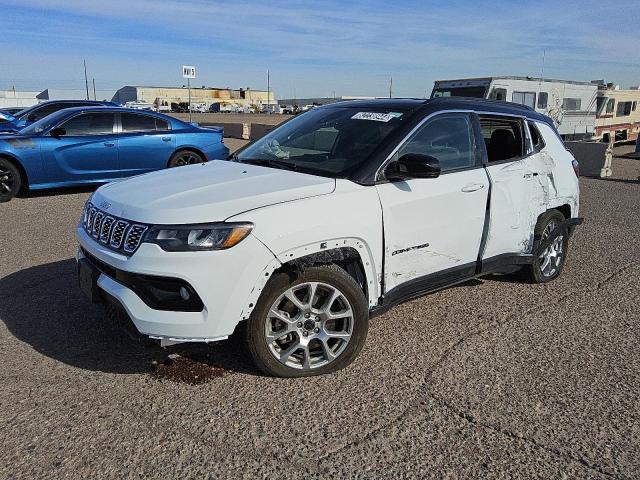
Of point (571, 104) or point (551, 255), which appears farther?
point (571, 104)

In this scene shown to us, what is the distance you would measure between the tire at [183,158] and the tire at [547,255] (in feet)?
22.9

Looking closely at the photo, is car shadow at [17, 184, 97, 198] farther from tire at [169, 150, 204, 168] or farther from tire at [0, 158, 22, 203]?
tire at [169, 150, 204, 168]

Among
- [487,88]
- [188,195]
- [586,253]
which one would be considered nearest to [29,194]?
[188,195]

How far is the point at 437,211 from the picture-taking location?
12.5ft

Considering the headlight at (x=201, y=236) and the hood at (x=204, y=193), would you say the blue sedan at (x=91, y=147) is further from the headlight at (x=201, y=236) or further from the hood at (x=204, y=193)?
the headlight at (x=201, y=236)

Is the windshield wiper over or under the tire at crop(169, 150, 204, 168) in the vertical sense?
over

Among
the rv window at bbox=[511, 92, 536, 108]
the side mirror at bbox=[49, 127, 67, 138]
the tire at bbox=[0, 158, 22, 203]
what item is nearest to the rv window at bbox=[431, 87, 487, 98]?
the rv window at bbox=[511, 92, 536, 108]

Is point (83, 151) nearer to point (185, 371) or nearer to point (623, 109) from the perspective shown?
point (185, 371)

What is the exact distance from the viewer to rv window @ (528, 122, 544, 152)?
16.1 feet

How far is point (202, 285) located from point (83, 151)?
724 centimetres

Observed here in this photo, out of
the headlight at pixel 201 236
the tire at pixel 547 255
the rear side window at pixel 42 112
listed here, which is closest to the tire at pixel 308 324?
the headlight at pixel 201 236

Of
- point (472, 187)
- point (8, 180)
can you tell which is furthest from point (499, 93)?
point (472, 187)

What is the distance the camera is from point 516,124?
482cm

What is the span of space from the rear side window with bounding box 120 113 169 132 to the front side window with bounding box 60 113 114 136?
242 millimetres
